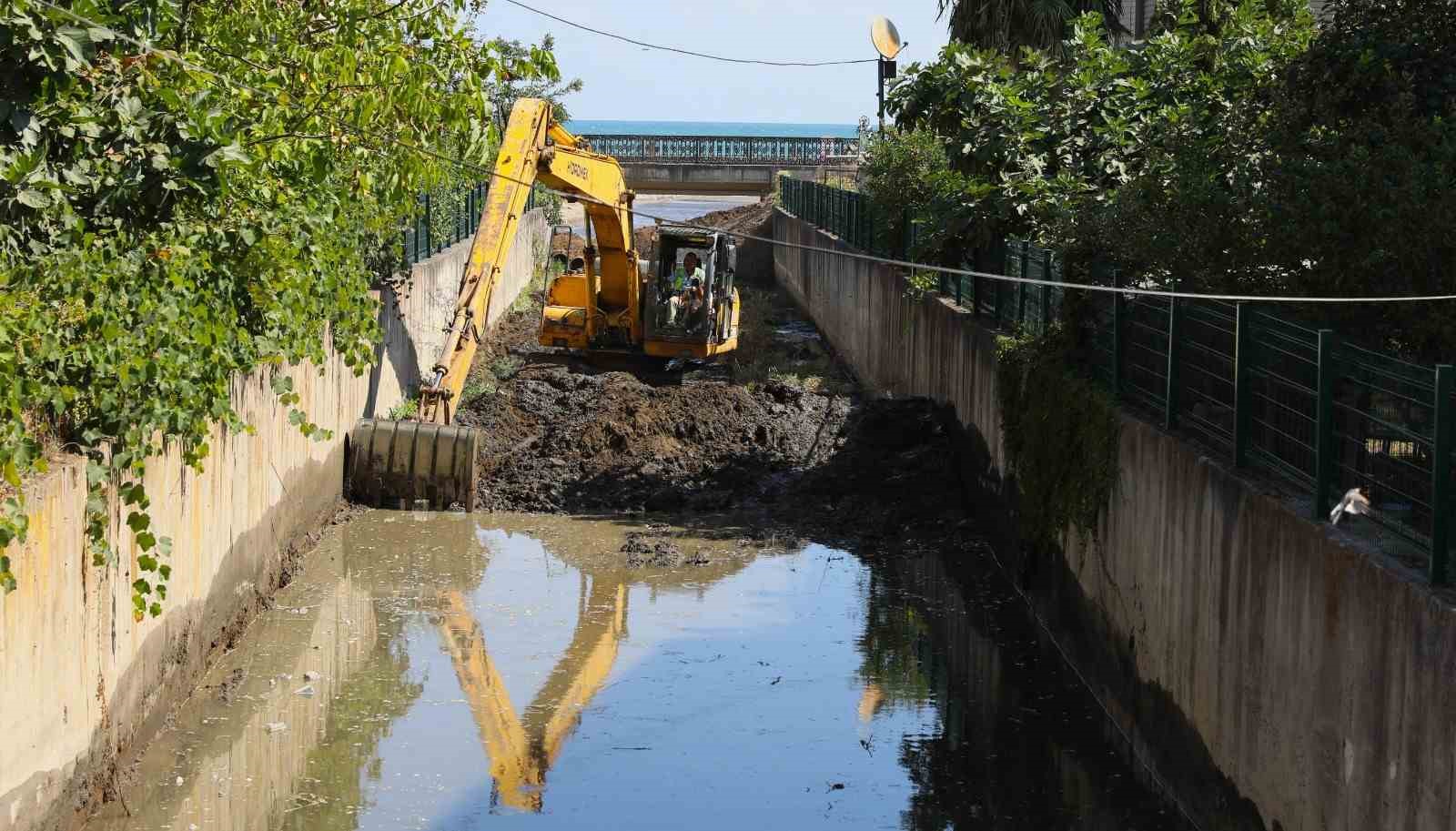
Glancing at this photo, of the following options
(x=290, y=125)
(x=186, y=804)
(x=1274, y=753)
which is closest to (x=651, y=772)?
(x=186, y=804)

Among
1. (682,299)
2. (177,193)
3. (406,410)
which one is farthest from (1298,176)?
(682,299)

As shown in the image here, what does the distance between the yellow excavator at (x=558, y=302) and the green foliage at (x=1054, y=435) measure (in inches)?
206

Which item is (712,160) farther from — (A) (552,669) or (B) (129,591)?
(B) (129,591)

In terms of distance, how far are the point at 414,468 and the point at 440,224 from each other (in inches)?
402

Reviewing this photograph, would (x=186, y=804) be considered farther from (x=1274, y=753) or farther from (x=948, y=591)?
(x=948, y=591)

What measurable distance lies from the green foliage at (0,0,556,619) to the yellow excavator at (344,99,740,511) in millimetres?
2672

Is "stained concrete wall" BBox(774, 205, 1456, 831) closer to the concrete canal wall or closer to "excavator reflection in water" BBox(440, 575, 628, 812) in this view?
"excavator reflection in water" BBox(440, 575, 628, 812)

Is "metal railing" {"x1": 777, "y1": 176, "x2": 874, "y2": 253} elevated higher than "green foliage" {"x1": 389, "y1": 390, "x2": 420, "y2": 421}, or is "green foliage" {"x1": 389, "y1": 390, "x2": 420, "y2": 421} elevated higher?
"metal railing" {"x1": 777, "y1": 176, "x2": 874, "y2": 253}

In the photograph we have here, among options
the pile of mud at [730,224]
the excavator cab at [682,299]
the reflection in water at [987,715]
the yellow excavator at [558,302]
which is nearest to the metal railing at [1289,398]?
the reflection in water at [987,715]

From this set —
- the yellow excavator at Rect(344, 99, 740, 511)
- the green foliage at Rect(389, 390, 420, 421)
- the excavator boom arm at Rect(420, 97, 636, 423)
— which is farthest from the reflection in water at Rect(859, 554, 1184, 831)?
the green foliage at Rect(389, 390, 420, 421)

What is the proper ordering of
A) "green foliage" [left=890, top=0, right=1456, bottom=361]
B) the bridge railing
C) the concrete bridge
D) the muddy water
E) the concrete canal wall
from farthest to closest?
the bridge railing, the concrete bridge, "green foliage" [left=890, top=0, right=1456, bottom=361], the muddy water, the concrete canal wall

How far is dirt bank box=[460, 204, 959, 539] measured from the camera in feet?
61.3

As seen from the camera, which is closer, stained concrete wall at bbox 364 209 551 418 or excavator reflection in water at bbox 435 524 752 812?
excavator reflection in water at bbox 435 524 752 812

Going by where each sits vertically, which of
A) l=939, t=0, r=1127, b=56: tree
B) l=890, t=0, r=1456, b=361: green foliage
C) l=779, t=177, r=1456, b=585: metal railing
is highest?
l=939, t=0, r=1127, b=56: tree
